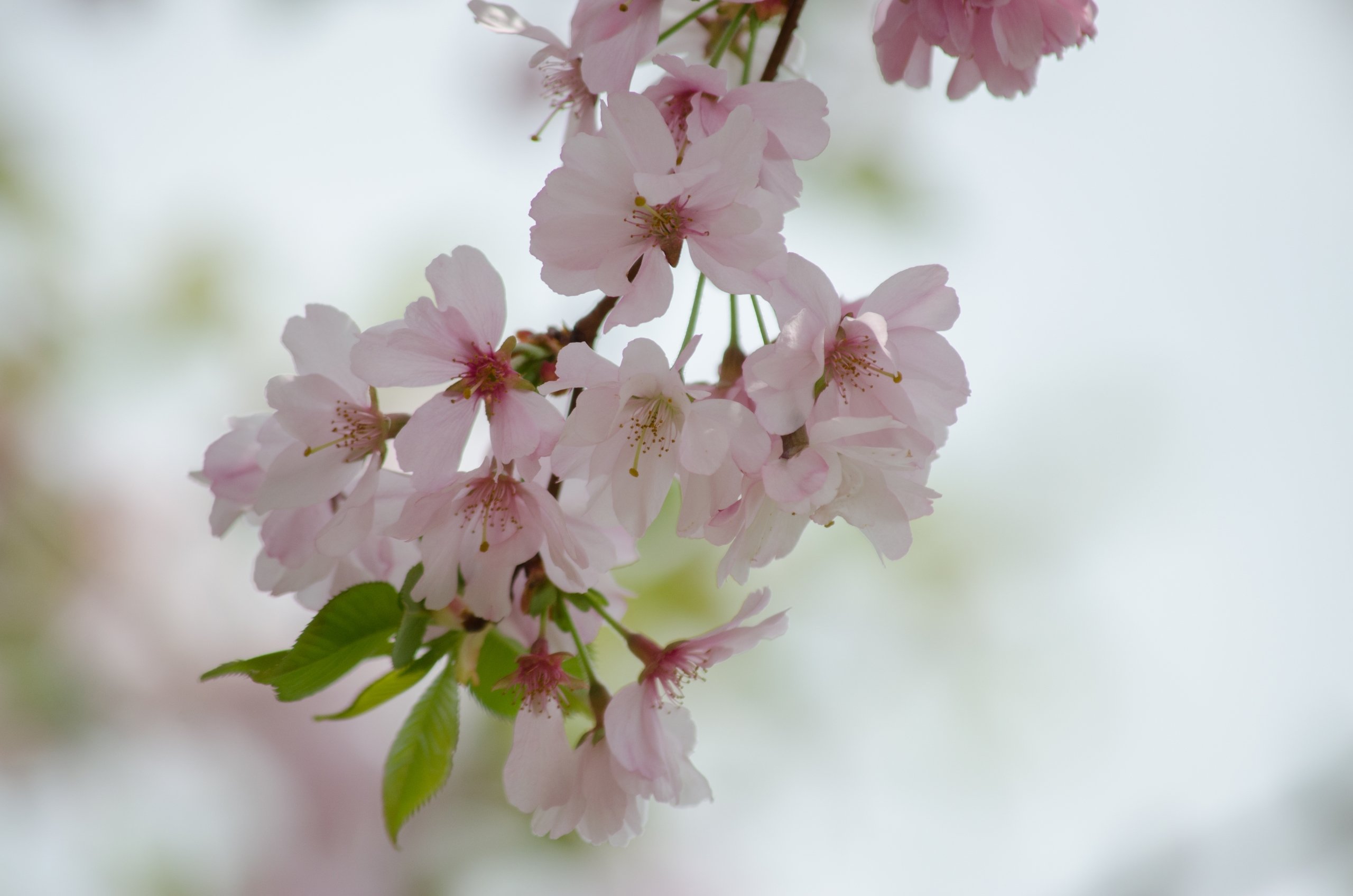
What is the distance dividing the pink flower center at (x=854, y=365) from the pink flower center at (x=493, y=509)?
0.19 m

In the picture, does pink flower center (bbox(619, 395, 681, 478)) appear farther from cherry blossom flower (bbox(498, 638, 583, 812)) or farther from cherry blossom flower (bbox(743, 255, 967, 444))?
cherry blossom flower (bbox(498, 638, 583, 812))

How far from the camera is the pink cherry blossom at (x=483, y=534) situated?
1.66ft

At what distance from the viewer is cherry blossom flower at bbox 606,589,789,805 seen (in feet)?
1.81

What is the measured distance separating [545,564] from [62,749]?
1595 millimetres

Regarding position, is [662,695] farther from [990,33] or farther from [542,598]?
[990,33]

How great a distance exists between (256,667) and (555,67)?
447mm

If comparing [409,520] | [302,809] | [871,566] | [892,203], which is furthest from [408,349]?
[302,809]

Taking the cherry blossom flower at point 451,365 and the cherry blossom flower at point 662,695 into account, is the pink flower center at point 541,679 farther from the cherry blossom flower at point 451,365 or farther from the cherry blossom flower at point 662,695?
the cherry blossom flower at point 451,365

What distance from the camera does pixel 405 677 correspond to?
0.58m

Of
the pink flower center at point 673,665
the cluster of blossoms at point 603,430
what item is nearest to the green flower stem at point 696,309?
the cluster of blossoms at point 603,430

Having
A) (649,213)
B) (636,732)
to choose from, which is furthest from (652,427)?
(636,732)

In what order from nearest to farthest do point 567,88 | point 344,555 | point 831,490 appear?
point 831,490 < point 344,555 < point 567,88

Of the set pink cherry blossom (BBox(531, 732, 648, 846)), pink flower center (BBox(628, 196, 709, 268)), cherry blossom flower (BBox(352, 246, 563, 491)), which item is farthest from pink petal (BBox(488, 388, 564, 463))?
pink cherry blossom (BBox(531, 732, 648, 846))

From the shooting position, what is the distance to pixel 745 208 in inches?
16.9
